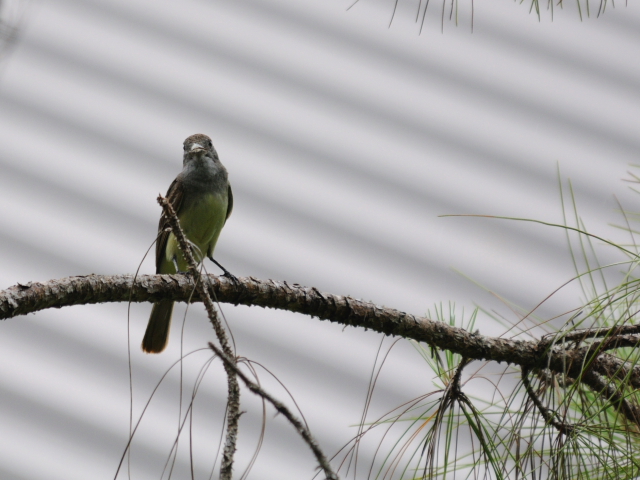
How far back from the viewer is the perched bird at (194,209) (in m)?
3.94

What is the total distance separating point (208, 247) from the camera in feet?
13.3

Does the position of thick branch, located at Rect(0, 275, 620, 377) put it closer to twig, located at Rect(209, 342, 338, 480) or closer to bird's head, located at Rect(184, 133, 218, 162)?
twig, located at Rect(209, 342, 338, 480)

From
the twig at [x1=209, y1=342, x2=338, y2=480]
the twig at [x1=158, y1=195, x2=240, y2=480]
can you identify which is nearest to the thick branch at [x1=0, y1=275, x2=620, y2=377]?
the twig at [x1=158, y1=195, x2=240, y2=480]

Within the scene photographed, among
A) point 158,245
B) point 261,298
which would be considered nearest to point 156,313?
point 158,245

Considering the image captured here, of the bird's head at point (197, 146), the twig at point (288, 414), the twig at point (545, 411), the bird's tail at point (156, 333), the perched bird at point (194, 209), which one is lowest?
the twig at point (288, 414)

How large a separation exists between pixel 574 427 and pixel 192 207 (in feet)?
9.28

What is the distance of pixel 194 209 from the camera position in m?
3.96

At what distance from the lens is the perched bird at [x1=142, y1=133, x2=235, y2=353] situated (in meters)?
3.94

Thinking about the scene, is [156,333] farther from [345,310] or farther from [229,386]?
[229,386]

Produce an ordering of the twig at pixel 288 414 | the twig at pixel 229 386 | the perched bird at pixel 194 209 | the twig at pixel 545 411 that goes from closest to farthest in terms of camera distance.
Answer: the twig at pixel 288 414, the twig at pixel 229 386, the twig at pixel 545 411, the perched bird at pixel 194 209

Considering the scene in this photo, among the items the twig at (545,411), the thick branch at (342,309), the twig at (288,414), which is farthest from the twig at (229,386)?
the twig at (545,411)

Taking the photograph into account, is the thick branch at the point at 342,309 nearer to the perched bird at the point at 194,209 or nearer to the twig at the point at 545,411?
the twig at the point at 545,411

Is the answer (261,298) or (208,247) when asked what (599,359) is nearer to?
(261,298)

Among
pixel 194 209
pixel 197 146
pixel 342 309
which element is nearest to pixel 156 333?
pixel 194 209
